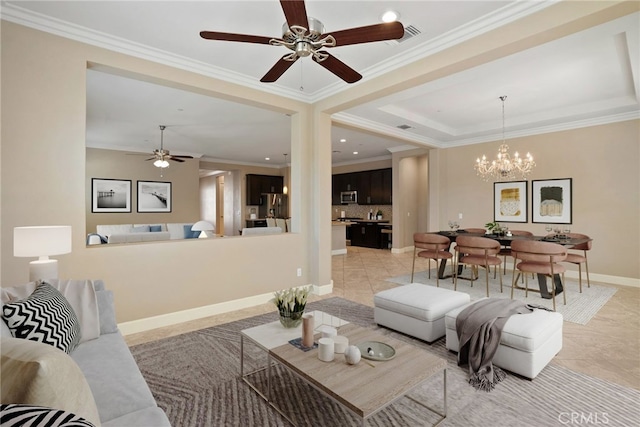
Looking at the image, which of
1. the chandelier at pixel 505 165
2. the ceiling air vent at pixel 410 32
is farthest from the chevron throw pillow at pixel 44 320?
the chandelier at pixel 505 165

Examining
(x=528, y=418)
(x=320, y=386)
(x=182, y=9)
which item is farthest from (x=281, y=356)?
(x=182, y=9)

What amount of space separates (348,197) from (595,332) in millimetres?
7994

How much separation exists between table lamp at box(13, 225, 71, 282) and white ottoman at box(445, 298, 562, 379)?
3451 millimetres

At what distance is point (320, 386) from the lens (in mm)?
1593

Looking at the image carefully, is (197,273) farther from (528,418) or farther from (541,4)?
(541,4)

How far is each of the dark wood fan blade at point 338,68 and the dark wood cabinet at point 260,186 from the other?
27.6 ft

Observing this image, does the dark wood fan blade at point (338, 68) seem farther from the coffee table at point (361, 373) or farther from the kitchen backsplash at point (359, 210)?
the kitchen backsplash at point (359, 210)

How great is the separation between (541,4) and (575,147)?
429cm

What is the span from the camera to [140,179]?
8.06m

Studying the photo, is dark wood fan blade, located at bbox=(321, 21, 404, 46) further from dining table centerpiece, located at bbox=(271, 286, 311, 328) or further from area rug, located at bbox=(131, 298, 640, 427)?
area rug, located at bbox=(131, 298, 640, 427)

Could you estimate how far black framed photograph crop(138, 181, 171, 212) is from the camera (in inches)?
318

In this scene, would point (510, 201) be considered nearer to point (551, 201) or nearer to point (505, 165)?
point (551, 201)

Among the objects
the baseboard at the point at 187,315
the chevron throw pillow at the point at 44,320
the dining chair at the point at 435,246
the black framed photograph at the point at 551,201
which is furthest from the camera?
the black framed photograph at the point at 551,201

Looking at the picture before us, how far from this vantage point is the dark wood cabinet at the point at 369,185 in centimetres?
960
